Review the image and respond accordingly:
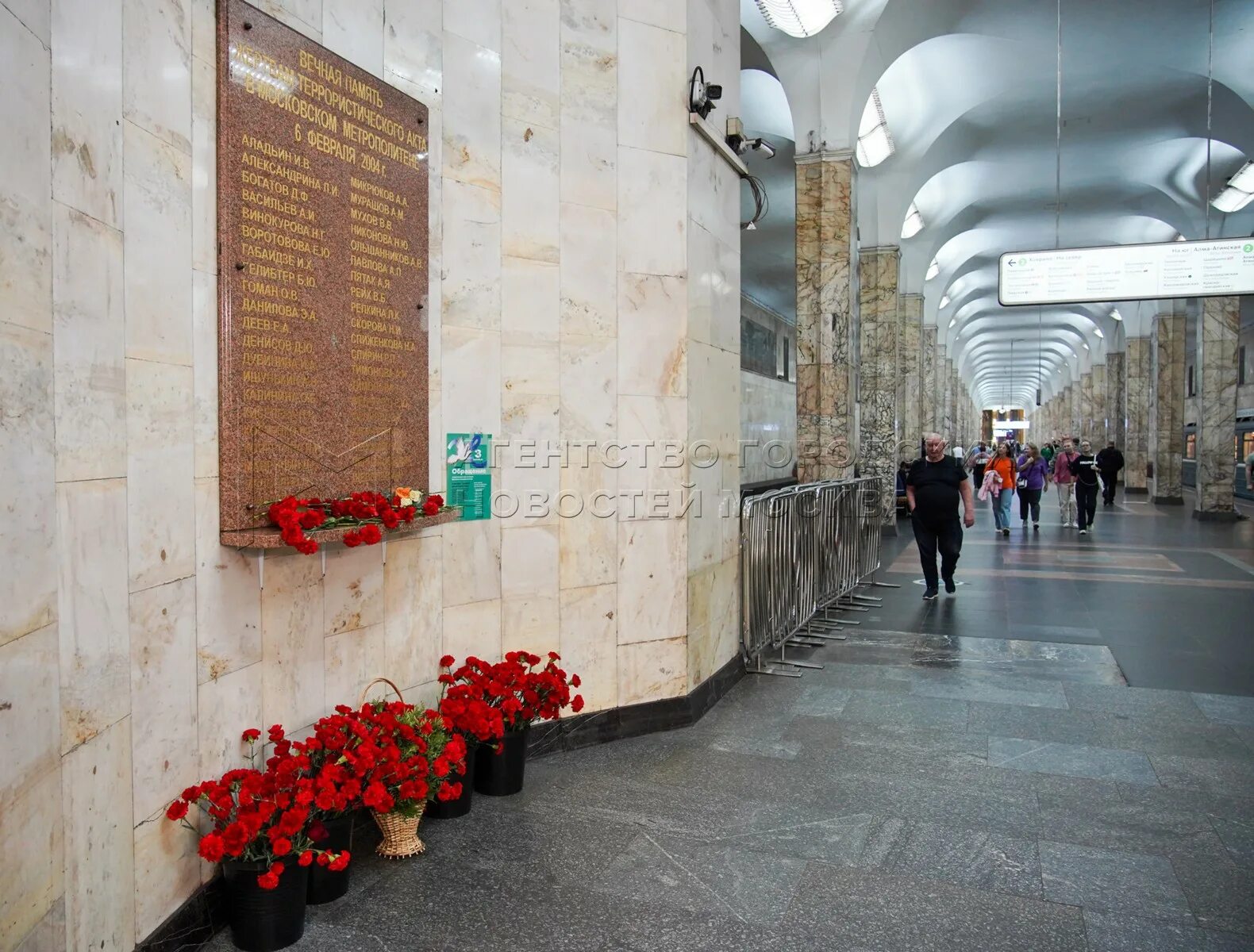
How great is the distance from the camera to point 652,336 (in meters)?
4.61

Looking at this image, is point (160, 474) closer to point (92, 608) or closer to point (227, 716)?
point (92, 608)

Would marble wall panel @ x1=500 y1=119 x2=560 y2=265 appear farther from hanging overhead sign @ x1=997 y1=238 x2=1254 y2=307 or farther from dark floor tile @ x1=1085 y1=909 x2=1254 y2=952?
hanging overhead sign @ x1=997 y1=238 x2=1254 y2=307

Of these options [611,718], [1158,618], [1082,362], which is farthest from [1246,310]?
[611,718]

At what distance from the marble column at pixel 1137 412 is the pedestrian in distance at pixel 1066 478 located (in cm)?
1075

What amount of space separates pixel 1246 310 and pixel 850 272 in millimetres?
19966

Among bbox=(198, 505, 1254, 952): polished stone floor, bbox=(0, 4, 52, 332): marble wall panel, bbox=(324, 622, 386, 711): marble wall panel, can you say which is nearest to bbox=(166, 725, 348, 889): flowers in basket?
bbox=(198, 505, 1254, 952): polished stone floor

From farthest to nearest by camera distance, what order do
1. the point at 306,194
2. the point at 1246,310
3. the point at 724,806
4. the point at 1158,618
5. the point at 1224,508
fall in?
1. the point at 1246,310
2. the point at 1224,508
3. the point at 1158,618
4. the point at 724,806
5. the point at 306,194

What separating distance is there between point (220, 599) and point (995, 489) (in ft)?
43.0

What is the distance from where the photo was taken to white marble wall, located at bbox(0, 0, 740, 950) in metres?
2.13

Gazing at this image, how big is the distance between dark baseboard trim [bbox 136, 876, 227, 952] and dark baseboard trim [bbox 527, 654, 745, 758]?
163 cm

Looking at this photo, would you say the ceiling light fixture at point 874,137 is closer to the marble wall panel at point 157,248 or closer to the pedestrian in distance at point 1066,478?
the pedestrian in distance at point 1066,478

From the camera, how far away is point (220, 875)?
290cm

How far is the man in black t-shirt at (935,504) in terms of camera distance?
27.3ft

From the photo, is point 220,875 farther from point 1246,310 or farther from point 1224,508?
point 1246,310
